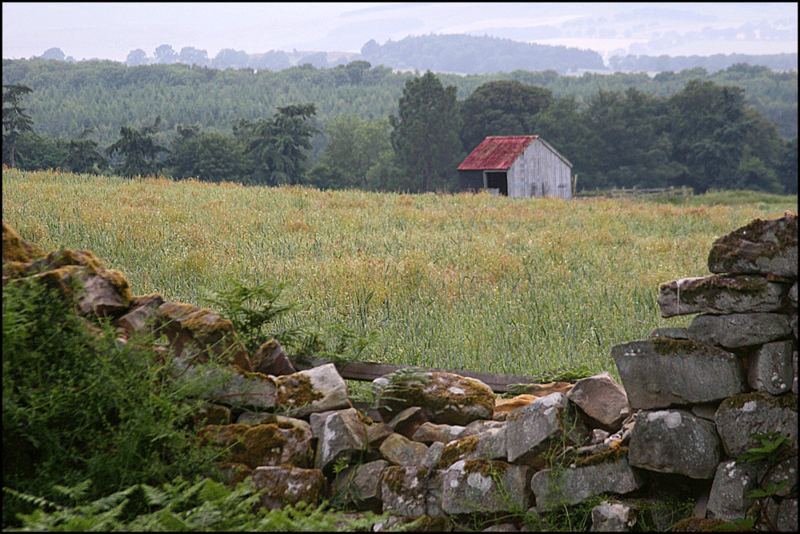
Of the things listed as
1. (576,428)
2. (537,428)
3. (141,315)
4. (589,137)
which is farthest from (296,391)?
(589,137)

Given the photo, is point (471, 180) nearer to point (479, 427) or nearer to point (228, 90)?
point (228, 90)

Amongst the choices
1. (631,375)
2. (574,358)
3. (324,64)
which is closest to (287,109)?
(574,358)

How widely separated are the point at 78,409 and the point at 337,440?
1757 mm

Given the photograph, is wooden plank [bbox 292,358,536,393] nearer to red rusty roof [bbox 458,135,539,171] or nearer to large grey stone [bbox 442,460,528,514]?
large grey stone [bbox 442,460,528,514]

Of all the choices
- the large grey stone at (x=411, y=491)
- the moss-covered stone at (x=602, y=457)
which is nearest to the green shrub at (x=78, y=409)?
the large grey stone at (x=411, y=491)

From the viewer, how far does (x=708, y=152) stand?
60969 mm

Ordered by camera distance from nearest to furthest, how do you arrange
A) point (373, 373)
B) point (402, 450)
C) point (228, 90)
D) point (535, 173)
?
1. point (402, 450)
2. point (373, 373)
3. point (535, 173)
4. point (228, 90)

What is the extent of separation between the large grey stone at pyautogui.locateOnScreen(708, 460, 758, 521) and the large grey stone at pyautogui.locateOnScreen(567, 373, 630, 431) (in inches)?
36.7

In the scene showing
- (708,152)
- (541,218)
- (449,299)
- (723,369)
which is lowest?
(708,152)

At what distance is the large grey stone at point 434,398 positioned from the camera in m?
6.88

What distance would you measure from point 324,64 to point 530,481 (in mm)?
104953

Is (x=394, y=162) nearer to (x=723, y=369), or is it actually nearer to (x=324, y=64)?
(x=324, y=64)

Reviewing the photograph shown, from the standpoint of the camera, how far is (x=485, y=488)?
5805mm

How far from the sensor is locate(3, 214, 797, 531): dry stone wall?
5445 millimetres
